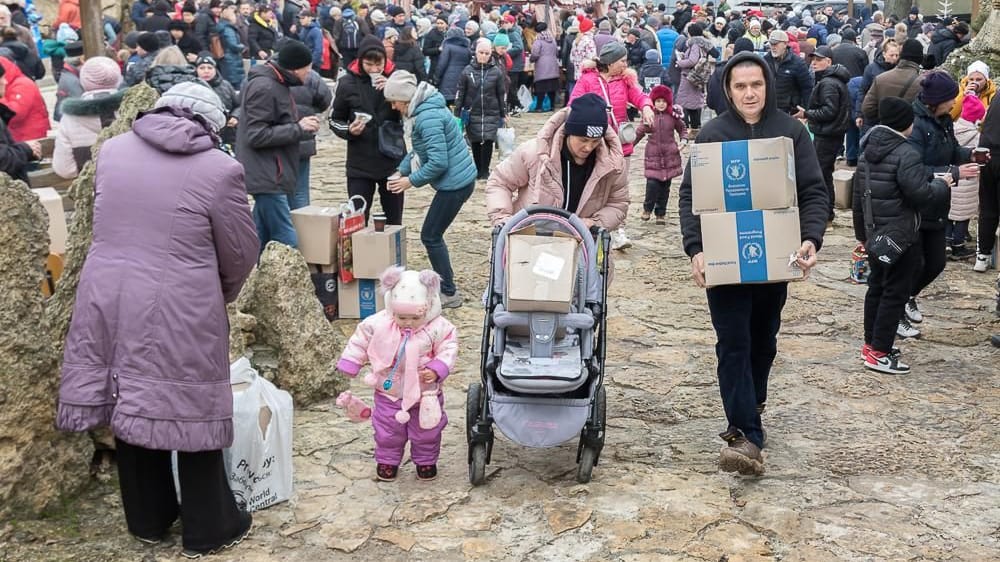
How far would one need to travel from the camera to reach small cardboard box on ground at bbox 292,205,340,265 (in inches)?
306

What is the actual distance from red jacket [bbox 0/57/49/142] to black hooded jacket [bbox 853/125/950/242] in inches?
251

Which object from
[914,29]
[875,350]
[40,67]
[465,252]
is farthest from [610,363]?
[914,29]

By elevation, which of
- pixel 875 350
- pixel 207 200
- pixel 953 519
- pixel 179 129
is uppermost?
pixel 179 129

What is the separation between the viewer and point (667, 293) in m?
8.97

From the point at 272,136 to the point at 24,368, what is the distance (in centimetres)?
335

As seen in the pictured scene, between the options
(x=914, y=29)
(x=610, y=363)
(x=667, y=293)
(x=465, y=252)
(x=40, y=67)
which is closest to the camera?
(x=610, y=363)

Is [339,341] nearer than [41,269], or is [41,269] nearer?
[41,269]

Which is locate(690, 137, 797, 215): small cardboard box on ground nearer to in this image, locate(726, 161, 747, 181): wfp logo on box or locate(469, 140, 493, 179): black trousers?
locate(726, 161, 747, 181): wfp logo on box

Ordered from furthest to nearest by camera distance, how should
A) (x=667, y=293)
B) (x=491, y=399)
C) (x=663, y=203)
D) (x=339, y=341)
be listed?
1. (x=663, y=203)
2. (x=667, y=293)
3. (x=339, y=341)
4. (x=491, y=399)

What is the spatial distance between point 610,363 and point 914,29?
20.1 meters

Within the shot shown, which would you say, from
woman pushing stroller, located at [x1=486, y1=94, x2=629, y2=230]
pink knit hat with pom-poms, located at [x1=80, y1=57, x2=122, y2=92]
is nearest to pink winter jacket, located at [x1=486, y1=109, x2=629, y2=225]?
woman pushing stroller, located at [x1=486, y1=94, x2=629, y2=230]

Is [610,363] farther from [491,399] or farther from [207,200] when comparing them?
[207,200]

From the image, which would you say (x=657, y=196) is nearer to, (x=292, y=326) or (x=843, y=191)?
(x=843, y=191)

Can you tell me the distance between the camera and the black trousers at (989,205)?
8664 mm
